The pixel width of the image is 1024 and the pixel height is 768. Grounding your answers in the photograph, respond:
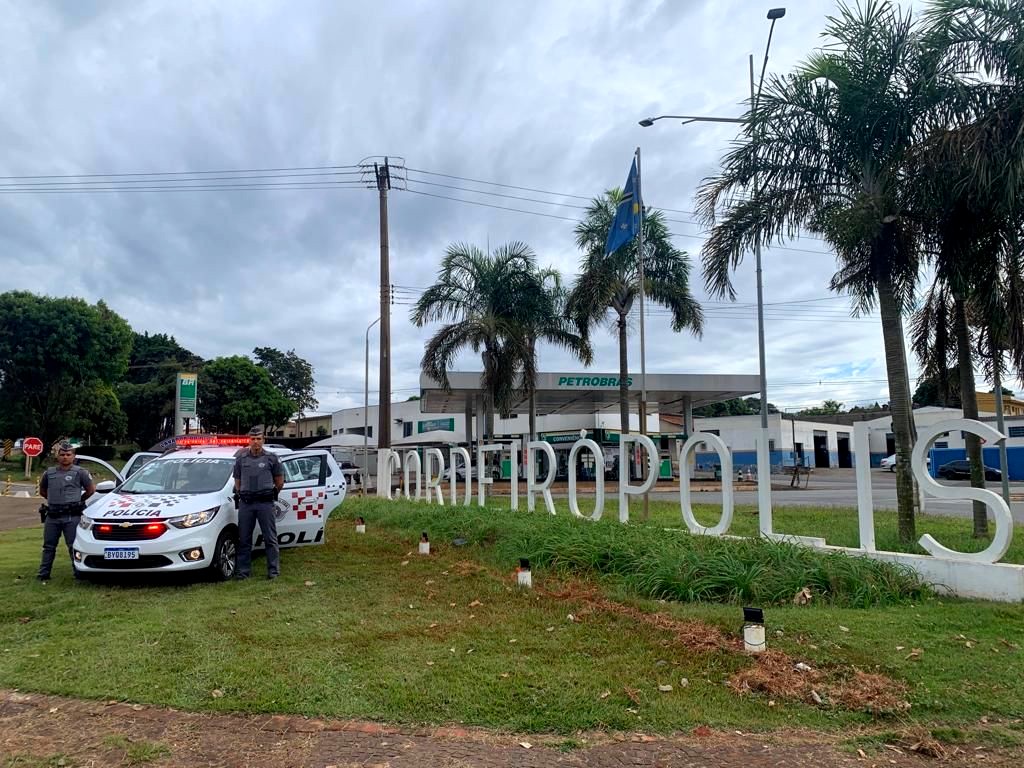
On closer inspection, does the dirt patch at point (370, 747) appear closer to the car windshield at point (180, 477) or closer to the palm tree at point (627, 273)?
the car windshield at point (180, 477)

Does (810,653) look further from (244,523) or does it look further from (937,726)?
(244,523)

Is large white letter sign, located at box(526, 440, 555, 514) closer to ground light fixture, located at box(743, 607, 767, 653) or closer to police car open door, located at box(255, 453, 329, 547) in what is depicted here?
police car open door, located at box(255, 453, 329, 547)

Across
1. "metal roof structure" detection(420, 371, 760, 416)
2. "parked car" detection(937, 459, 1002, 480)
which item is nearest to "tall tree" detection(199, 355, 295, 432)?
"metal roof structure" detection(420, 371, 760, 416)

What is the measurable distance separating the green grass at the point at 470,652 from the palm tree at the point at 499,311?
15.0 meters

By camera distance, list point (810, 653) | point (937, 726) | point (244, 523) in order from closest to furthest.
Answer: point (937, 726)
point (810, 653)
point (244, 523)

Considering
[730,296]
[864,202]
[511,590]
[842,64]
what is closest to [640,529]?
[511,590]

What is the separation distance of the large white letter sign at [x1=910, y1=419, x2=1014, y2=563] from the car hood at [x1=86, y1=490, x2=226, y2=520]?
745 centimetres

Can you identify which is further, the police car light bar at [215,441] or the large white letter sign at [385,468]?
the large white letter sign at [385,468]

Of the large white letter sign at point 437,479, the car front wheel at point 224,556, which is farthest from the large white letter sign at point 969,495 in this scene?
the large white letter sign at point 437,479

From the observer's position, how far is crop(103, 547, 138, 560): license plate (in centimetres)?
754

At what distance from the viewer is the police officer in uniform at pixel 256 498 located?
830cm

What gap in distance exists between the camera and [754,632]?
4.95 meters

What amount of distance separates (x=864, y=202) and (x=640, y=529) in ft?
16.1

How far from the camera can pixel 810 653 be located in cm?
495
